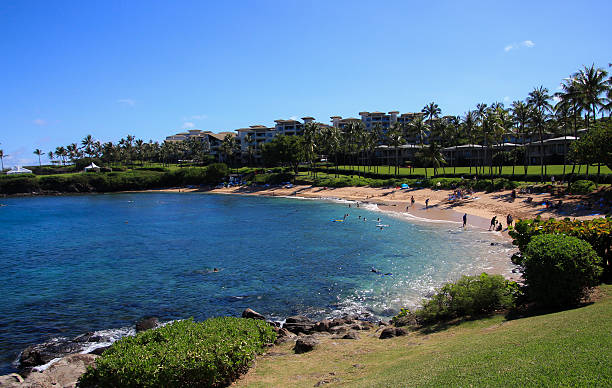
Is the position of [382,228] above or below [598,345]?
below

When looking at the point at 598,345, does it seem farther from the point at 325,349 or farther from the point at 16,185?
the point at 16,185

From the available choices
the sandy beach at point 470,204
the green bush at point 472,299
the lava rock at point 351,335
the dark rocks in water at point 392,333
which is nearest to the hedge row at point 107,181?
the sandy beach at point 470,204

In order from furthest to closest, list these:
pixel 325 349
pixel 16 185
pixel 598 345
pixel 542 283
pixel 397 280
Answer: pixel 16 185
pixel 397 280
pixel 325 349
pixel 542 283
pixel 598 345

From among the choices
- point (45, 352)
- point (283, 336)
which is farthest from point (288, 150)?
point (45, 352)

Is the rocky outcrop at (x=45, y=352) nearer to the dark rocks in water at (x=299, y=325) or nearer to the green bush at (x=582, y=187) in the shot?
the dark rocks in water at (x=299, y=325)

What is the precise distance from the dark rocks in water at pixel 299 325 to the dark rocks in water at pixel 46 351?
32.9 feet

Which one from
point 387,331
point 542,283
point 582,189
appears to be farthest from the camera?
point 582,189

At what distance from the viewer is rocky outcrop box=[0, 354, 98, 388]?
14312 millimetres

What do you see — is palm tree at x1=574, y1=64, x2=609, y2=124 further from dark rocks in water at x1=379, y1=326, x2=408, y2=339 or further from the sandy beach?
dark rocks in water at x1=379, y1=326, x2=408, y2=339

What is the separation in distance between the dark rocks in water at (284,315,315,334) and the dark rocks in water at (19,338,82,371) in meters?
10.0

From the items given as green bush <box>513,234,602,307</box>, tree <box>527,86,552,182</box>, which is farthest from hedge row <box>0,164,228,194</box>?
green bush <box>513,234,602,307</box>

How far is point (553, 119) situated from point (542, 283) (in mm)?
56919

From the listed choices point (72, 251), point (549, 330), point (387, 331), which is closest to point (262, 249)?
point (72, 251)

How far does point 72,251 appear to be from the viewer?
136 feet
